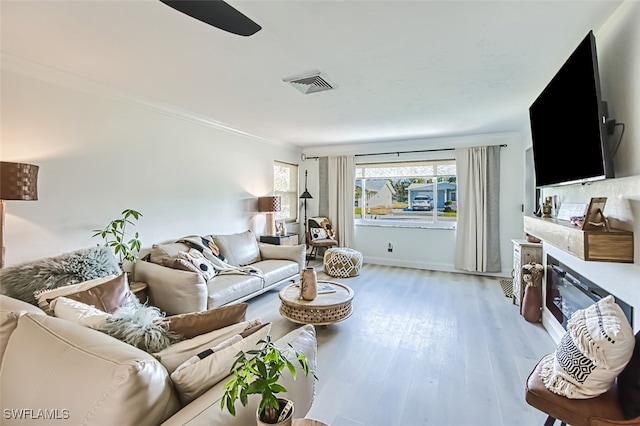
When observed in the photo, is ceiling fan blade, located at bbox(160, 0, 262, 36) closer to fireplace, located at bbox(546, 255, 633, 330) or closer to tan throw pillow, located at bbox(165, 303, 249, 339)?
tan throw pillow, located at bbox(165, 303, 249, 339)

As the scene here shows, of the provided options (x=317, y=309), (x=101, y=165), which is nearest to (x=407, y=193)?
(x=317, y=309)

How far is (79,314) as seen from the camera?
142 cm

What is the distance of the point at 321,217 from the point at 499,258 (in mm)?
3264

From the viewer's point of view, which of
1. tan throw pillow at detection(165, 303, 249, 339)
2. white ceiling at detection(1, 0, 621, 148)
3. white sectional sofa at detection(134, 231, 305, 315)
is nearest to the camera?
tan throw pillow at detection(165, 303, 249, 339)

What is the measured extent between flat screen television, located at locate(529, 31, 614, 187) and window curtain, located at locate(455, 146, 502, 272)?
2557 mm

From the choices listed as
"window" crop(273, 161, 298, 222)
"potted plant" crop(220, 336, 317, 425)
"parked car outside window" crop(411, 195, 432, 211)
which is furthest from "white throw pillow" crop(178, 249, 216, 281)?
"parked car outside window" crop(411, 195, 432, 211)

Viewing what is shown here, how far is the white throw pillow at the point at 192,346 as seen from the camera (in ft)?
3.48

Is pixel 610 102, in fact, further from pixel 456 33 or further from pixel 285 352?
pixel 285 352

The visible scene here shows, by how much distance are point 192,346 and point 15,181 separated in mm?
1964

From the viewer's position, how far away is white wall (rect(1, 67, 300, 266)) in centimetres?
244

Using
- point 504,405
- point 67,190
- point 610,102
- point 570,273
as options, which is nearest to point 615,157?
point 610,102

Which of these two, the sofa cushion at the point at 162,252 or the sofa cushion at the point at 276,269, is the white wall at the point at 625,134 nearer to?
the sofa cushion at the point at 276,269

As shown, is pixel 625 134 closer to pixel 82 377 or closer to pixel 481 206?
pixel 82 377

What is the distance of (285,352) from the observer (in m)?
1.16
